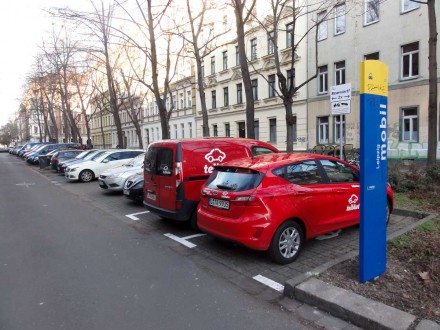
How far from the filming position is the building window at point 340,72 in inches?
907

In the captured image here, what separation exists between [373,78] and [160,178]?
14.4ft

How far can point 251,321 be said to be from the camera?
355cm

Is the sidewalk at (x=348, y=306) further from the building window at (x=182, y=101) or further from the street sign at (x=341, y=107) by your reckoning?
the building window at (x=182, y=101)

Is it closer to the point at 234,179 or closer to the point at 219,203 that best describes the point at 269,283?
the point at 219,203

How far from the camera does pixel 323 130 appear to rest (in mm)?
24312

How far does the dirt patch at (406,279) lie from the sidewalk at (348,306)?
16cm

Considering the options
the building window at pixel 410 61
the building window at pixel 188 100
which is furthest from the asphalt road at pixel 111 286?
the building window at pixel 188 100

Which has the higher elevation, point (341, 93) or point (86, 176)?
point (341, 93)

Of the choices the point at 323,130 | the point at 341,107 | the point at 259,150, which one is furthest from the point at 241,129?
the point at 259,150

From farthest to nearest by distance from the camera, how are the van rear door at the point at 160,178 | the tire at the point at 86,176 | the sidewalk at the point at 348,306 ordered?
the tire at the point at 86,176, the van rear door at the point at 160,178, the sidewalk at the point at 348,306

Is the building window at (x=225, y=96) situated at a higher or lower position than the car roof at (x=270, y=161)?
higher

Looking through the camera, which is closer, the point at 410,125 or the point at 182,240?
the point at 182,240

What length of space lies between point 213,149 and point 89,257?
2.99 metres

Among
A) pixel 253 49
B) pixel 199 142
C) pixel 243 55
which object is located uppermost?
pixel 253 49
